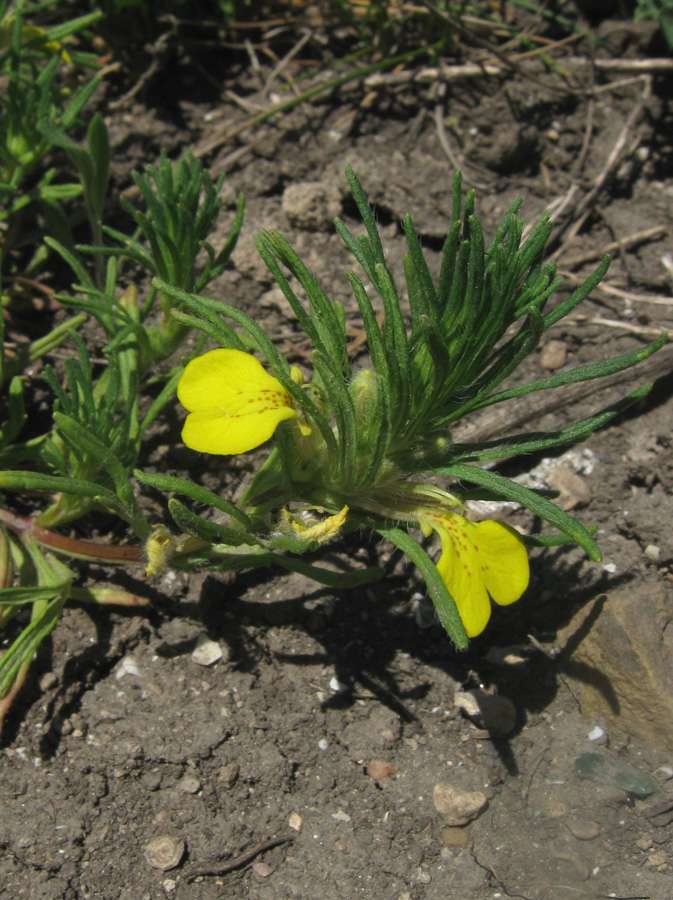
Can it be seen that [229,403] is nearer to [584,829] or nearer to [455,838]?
[455,838]

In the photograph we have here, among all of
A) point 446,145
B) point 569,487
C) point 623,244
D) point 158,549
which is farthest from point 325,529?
point 446,145

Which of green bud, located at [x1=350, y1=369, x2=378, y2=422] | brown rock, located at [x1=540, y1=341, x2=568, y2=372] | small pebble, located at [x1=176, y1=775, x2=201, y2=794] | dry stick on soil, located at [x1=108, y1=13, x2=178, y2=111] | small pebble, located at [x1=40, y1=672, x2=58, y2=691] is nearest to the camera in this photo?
green bud, located at [x1=350, y1=369, x2=378, y2=422]

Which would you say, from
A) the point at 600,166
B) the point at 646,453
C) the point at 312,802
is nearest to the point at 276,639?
the point at 312,802

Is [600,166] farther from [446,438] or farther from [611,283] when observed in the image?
[446,438]

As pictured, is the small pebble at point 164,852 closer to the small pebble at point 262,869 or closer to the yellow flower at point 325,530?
the small pebble at point 262,869

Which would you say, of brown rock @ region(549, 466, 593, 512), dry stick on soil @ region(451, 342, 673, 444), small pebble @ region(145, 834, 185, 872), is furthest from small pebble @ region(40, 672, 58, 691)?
brown rock @ region(549, 466, 593, 512)

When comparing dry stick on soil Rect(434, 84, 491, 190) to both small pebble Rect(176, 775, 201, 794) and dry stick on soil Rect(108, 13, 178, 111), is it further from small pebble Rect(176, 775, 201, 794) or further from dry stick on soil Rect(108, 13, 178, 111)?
small pebble Rect(176, 775, 201, 794)

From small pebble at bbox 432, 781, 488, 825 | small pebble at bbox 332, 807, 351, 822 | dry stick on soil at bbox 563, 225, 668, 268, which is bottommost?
small pebble at bbox 332, 807, 351, 822
